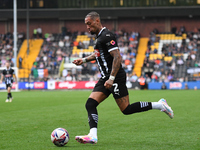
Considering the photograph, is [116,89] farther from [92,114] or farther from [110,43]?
[110,43]

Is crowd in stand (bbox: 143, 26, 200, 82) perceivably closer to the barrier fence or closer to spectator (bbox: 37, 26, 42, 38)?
the barrier fence

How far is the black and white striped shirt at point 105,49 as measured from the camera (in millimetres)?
6789

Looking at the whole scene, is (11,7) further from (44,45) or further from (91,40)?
(91,40)

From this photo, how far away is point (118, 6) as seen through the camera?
47.0 m

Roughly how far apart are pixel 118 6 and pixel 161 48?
771 centimetres

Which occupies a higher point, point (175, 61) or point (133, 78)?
point (175, 61)

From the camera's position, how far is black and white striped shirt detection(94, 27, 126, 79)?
679cm

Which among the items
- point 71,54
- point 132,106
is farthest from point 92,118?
point 71,54

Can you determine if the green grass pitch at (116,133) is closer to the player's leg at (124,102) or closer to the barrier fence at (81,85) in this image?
the player's leg at (124,102)

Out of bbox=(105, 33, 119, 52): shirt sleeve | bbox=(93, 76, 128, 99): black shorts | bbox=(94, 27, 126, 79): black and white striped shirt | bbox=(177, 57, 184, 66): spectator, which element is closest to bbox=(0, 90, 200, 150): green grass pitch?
bbox=(93, 76, 128, 99): black shorts

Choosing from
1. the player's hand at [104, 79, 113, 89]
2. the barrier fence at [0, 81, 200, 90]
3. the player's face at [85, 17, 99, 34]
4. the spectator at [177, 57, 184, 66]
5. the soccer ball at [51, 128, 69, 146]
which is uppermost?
the player's face at [85, 17, 99, 34]

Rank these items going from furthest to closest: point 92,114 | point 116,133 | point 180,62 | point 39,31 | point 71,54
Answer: point 39,31, point 71,54, point 180,62, point 116,133, point 92,114

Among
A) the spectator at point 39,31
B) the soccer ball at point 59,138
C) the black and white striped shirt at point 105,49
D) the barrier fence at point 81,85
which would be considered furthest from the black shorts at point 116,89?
the spectator at point 39,31

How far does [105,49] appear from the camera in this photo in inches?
273
